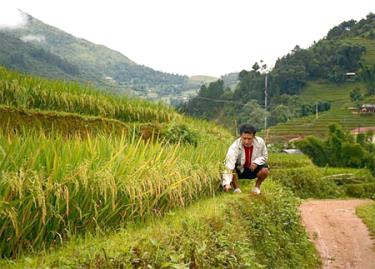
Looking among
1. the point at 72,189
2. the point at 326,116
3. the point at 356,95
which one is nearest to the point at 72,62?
the point at 356,95

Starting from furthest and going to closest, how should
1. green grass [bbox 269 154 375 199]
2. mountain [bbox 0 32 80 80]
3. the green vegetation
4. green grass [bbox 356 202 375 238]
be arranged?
1. mountain [bbox 0 32 80 80]
2. the green vegetation
3. green grass [bbox 269 154 375 199]
4. green grass [bbox 356 202 375 238]

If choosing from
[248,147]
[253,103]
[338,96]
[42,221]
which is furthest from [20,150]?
[338,96]

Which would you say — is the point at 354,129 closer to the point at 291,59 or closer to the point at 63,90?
the point at 291,59

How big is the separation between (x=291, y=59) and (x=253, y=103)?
54.2ft

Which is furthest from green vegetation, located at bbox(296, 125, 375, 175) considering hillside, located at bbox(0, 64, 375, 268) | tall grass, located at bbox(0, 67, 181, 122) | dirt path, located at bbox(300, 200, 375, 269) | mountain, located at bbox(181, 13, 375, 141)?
mountain, located at bbox(181, 13, 375, 141)

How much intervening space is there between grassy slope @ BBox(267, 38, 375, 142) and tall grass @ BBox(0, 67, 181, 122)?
141ft

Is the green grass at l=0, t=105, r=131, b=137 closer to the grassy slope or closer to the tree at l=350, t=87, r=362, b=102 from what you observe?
the grassy slope

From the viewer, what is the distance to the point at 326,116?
69000 millimetres

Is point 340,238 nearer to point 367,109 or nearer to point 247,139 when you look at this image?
point 247,139

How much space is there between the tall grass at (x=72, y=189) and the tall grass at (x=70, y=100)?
16.8 feet

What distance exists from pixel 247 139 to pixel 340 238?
5202 millimetres

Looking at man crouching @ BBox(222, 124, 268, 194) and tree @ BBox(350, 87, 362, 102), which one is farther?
tree @ BBox(350, 87, 362, 102)

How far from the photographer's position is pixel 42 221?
4219 millimetres

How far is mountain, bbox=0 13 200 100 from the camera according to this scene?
88.1 m
